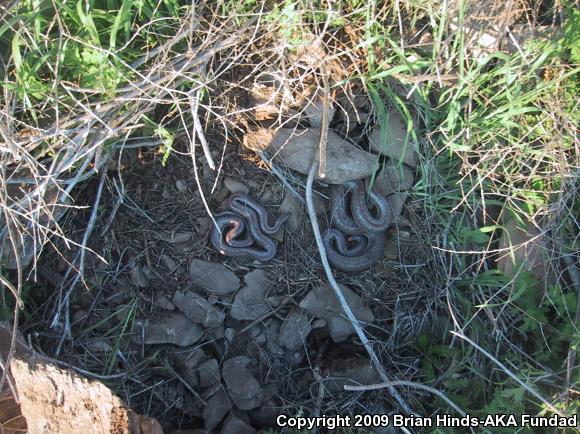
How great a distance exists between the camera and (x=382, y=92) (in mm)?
3369

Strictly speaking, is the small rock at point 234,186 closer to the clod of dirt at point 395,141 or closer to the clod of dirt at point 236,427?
the clod of dirt at point 395,141

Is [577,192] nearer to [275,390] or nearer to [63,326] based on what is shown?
[275,390]

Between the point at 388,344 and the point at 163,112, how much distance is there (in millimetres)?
2035

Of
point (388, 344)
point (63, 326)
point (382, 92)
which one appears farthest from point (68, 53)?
point (388, 344)

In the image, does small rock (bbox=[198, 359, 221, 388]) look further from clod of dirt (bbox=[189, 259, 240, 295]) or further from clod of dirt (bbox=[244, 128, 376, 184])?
clod of dirt (bbox=[244, 128, 376, 184])

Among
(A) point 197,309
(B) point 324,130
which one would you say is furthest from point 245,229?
(B) point 324,130

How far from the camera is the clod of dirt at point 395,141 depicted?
339 cm

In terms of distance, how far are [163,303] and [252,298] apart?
57 cm

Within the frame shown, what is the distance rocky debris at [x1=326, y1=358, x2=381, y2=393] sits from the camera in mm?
3234

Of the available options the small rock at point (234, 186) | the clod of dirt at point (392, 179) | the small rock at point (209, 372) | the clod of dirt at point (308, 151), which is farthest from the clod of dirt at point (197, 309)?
the clod of dirt at point (392, 179)

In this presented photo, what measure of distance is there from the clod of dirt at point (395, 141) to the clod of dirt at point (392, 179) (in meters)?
0.05

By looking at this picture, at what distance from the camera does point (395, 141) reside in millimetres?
3396

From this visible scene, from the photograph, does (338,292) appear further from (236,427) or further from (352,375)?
(236,427)

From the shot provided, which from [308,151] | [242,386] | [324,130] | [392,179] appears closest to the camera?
[324,130]
